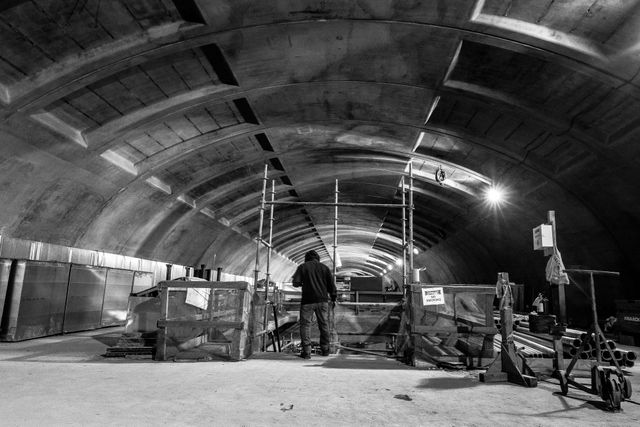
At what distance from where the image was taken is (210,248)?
64.2ft

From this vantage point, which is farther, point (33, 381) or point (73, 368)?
point (73, 368)

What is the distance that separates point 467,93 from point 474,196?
6.46 metres

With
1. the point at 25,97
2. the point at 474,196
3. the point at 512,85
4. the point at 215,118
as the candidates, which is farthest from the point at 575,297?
the point at 25,97

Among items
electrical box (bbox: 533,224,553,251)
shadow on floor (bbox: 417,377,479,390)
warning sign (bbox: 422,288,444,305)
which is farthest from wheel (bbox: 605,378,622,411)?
warning sign (bbox: 422,288,444,305)

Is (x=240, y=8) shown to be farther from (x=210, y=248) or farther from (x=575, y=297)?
(x=210, y=248)

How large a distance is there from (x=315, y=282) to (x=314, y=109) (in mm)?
5495

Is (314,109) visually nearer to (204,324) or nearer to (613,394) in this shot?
(204,324)

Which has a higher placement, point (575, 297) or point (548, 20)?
point (548, 20)

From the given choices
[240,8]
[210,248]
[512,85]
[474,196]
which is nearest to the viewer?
[240,8]

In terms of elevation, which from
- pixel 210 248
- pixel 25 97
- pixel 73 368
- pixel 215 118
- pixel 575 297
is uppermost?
pixel 215 118

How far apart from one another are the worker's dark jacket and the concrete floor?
4.21ft

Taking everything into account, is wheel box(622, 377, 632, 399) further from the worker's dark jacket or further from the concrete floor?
the worker's dark jacket

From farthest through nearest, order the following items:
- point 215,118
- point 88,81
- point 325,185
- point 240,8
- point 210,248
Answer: point 210,248 → point 325,185 → point 215,118 → point 88,81 → point 240,8

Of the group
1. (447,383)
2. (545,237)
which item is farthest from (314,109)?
(447,383)
